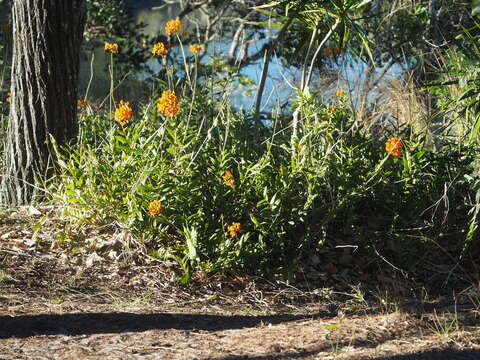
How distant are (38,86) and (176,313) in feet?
8.41

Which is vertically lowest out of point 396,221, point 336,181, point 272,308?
point 272,308

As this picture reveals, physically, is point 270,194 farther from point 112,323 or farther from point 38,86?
point 38,86

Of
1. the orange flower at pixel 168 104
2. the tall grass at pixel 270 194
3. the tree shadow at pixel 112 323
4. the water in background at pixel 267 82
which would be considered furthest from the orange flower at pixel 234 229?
the water in background at pixel 267 82

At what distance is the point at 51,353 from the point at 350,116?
2.93 m

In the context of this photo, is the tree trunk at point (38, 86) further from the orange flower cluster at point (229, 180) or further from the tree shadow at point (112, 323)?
the tree shadow at point (112, 323)

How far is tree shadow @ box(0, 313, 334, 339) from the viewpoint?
3264 millimetres

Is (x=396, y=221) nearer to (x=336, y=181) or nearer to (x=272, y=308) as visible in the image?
(x=336, y=181)

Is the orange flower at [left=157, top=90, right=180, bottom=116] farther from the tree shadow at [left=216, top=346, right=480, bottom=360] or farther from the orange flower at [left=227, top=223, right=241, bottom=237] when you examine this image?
the tree shadow at [left=216, top=346, right=480, bottom=360]

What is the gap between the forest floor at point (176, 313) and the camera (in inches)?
121

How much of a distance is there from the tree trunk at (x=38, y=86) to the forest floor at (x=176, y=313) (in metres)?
0.53

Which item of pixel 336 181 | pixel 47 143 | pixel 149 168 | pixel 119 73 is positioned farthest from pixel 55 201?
pixel 119 73

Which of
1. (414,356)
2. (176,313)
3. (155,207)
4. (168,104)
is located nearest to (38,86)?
(168,104)

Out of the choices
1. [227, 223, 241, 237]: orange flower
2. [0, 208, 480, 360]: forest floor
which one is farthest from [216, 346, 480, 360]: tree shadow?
[227, 223, 241, 237]: orange flower

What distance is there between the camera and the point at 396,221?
4664 millimetres
